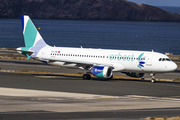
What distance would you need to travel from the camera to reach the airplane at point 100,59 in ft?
157

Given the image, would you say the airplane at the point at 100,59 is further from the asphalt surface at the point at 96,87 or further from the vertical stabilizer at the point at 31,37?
the asphalt surface at the point at 96,87

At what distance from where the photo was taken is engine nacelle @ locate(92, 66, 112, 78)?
48281 mm

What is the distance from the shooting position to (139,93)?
124ft

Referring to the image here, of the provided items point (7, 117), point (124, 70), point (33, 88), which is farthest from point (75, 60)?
point (7, 117)

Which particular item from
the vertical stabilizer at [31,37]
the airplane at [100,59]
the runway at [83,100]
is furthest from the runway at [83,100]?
the vertical stabilizer at [31,37]

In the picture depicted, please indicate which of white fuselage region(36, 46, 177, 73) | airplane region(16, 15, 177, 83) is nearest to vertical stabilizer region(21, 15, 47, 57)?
airplane region(16, 15, 177, 83)

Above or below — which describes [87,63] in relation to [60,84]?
above

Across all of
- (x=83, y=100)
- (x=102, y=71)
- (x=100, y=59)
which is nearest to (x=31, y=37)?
(x=100, y=59)

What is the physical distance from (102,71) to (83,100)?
16.2m

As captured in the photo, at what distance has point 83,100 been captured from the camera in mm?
32500

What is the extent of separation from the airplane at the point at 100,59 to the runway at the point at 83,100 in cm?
407

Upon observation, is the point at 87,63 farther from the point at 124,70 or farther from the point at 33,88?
the point at 33,88

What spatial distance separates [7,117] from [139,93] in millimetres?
18003

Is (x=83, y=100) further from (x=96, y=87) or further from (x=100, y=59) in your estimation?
(x=100, y=59)
